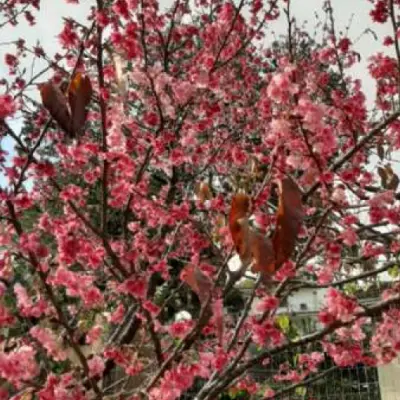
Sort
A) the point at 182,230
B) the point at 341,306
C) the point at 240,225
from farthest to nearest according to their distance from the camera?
the point at 182,230 → the point at 341,306 → the point at 240,225

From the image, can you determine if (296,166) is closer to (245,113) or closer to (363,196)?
(363,196)

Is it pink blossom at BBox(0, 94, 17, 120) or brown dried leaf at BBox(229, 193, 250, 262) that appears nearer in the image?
brown dried leaf at BBox(229, 193, 250, 262)

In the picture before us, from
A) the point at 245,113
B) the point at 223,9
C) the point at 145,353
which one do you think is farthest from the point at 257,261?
the point at 245,113

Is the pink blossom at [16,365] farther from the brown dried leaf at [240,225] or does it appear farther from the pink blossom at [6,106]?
the brown dried leaf at [240,225]

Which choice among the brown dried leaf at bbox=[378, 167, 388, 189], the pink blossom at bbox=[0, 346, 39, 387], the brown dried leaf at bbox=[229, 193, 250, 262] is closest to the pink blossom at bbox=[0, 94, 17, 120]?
the pink blossom at bbox=[0, 346, 39, 387]

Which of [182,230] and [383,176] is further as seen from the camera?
[182,230]

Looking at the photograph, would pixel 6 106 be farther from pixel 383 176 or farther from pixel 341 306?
pixel 383 176

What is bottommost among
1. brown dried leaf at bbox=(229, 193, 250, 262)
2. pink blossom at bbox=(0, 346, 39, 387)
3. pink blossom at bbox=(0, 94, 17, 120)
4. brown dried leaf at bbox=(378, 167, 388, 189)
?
pink blossom at bbox=(0, 346, 39, 387)

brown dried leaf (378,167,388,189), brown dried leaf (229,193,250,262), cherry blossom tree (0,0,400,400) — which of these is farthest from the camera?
brown dried leaf (378,167,388,189)

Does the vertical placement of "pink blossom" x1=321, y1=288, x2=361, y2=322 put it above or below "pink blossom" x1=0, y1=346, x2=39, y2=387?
above

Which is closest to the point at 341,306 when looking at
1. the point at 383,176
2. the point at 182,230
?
the point at 383,176

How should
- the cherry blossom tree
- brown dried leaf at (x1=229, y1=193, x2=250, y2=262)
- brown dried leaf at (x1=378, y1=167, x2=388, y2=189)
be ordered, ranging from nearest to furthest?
brown dried leaf at (x1=229, y1=193, x2=250, y2=262), the cherry blossom tree, brown dried leaf at (x1=378, y1=167, x2=388, y2=189)

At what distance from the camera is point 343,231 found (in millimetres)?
3154

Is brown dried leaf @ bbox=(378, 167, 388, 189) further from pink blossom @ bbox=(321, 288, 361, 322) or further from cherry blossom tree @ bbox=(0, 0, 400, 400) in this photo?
pink blossom @ bbox=(321, 288, 361, 322)
